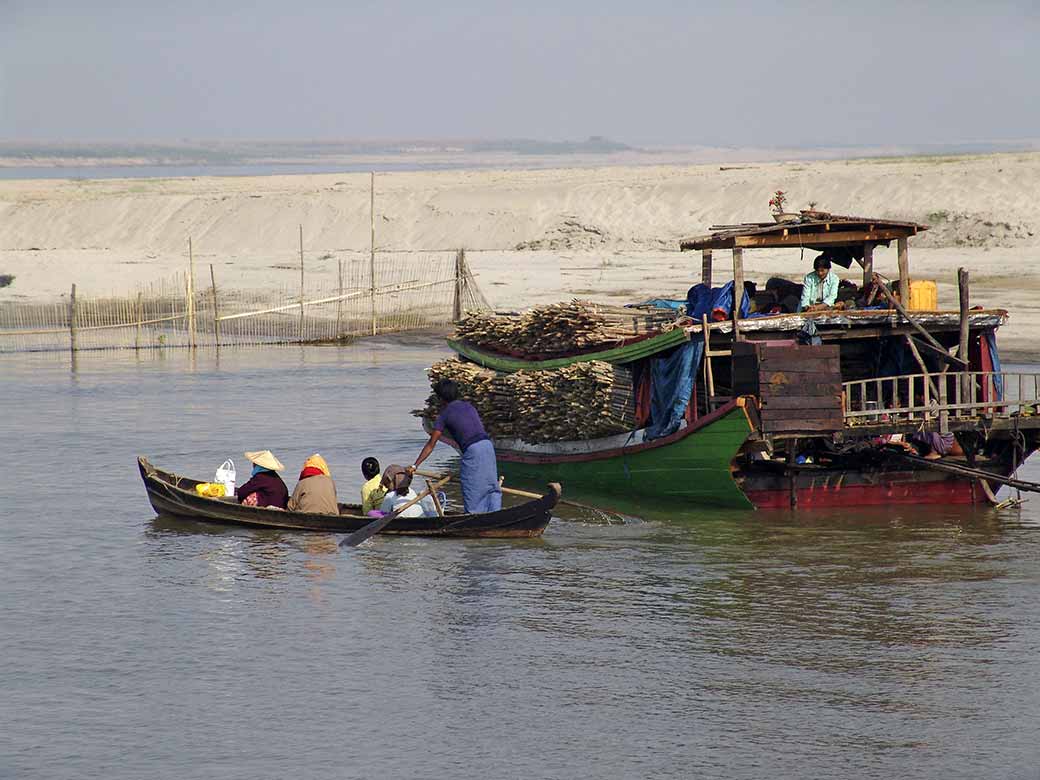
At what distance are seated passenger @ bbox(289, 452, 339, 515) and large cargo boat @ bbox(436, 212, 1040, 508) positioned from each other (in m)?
3.37

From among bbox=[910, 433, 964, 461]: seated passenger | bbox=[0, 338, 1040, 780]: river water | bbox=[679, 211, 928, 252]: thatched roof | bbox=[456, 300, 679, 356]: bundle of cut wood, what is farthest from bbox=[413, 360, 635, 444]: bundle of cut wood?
bbox=[910, 433, 964, 461]: seated passenger

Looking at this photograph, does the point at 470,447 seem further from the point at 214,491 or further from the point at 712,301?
the point at 712,301

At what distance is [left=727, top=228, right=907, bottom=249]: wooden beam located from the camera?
16.9 metres

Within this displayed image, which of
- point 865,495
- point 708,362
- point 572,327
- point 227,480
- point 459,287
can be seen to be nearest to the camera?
point 708,362

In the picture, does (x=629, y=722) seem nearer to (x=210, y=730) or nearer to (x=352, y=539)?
(x=210, y=730)

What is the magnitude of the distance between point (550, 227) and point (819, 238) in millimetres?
34046

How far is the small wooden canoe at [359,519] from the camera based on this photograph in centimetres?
1552

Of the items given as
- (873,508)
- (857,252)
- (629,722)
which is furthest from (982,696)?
(857,252)

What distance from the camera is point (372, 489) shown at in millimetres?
16250

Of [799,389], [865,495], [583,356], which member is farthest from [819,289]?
[583,356]

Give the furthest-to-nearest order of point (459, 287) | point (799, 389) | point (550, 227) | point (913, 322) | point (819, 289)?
point (550, 227) < point (459, 287) < point (819, 289) < point (913, 322) < point (799, 389)

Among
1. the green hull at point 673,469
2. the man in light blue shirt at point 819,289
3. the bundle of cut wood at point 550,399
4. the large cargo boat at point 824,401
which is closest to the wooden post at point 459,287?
the bundle of cut wood at point 550,399

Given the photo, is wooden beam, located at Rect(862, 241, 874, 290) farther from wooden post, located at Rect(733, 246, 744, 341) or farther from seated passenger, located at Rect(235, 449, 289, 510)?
seated passenger, located at Rect(235, 449, 289, 510)

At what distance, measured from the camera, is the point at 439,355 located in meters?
34.4
